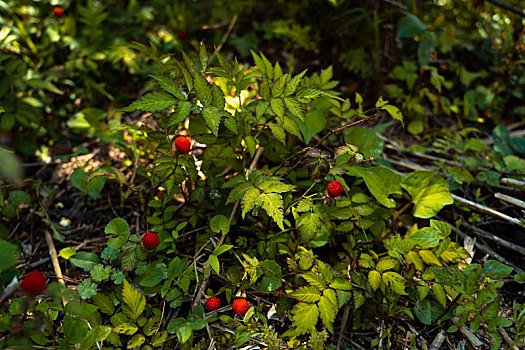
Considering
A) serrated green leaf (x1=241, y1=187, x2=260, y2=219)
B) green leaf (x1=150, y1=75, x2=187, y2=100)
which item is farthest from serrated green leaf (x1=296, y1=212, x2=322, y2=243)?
green leaf (x1=150, y1=75, x2=187, y2=100)

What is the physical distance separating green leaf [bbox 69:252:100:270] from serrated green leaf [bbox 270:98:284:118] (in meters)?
1.12

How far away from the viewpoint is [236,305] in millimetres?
1519

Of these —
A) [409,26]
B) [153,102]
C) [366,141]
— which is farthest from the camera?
[409,26]

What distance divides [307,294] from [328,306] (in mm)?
94

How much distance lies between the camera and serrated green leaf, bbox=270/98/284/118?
1458mm

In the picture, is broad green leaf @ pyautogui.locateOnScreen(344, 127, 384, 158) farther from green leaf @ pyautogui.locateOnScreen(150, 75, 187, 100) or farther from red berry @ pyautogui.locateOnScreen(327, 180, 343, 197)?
green leaf @ pyautogui.locateOnScreen(150, 75, 187, 100)

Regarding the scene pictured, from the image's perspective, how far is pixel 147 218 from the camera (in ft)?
5.78

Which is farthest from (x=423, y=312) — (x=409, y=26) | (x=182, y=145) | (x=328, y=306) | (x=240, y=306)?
(x=409, y=26)

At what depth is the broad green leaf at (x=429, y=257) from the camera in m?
1.61

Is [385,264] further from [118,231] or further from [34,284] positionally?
[34,284]

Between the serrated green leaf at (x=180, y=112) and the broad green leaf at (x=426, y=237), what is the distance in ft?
3.75

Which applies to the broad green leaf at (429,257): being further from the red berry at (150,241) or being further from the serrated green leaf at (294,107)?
the red berry at (150,241)

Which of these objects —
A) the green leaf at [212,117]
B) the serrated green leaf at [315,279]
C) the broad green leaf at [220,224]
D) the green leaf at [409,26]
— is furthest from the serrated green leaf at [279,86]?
the green leaf at [409,26]

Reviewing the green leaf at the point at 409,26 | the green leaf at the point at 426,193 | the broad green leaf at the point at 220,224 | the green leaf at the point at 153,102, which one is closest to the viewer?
the green leaf at the point at 153,102
